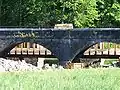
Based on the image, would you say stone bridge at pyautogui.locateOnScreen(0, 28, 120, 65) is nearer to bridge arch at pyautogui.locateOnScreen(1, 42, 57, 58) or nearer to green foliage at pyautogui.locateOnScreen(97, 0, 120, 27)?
bridge arch at pyautogui.locateOnScreen(1, 42, 57, 58)

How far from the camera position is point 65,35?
44562mm

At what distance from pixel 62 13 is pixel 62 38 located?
12533mm

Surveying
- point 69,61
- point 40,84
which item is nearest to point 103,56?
point 69,61

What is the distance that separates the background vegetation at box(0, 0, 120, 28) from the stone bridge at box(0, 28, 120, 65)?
34.2 ft

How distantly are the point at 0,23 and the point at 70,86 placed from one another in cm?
4550

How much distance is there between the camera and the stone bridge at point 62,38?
43.8 metres

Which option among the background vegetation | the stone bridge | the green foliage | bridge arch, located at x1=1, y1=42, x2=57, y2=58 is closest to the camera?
the stone bridge

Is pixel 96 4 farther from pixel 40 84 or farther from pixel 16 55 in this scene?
pixel 40 84

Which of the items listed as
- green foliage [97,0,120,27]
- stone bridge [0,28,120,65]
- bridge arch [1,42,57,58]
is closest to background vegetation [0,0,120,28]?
green foliage [97,0,120,27]

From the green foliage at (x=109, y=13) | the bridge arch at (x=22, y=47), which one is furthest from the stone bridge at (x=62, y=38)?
the green foliage at (x=109, y=13)

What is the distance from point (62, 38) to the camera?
44.8m

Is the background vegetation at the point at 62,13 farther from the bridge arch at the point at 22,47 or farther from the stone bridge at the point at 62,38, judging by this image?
the stone bridge at the point at 62,38

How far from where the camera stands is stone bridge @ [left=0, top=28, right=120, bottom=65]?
43750 mm

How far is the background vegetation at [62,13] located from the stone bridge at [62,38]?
34.2 feet
